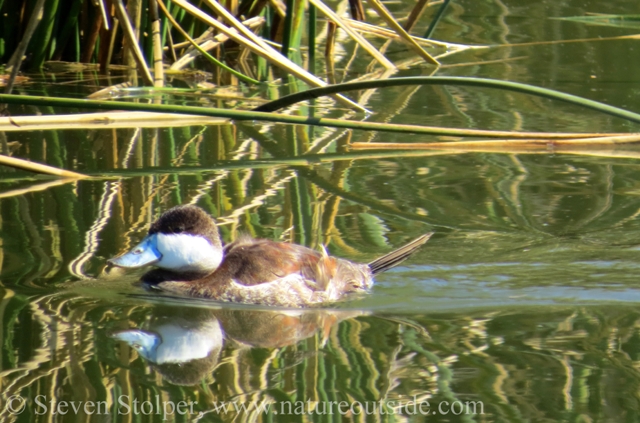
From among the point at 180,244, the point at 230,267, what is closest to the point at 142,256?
the point at 180,244

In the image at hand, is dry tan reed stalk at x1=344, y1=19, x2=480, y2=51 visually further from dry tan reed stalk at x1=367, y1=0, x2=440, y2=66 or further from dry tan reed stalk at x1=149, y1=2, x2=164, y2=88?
dry tan reed stalk at x1=149, y1=2, x2=164, y2=88

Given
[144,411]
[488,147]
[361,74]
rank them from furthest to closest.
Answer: [361,74] < [488,147] < [144,411]

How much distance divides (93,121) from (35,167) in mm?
530

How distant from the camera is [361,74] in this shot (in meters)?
9.22

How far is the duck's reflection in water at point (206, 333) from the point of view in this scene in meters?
3.88

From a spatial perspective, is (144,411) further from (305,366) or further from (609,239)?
(609,239)

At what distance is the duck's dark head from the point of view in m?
4.73

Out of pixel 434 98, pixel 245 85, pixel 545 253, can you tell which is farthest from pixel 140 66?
pixel 545 253

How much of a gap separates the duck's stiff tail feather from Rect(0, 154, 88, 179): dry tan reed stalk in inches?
73.6

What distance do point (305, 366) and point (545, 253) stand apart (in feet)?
6.43

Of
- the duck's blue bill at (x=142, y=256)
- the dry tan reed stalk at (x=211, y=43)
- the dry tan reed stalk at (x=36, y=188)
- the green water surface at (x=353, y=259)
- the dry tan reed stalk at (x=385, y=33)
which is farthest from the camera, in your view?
the dry tan reed stalk at (x=385, y=33)

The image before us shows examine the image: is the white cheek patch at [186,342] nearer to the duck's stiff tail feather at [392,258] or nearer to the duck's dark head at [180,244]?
the duck's dark head at [180,244]

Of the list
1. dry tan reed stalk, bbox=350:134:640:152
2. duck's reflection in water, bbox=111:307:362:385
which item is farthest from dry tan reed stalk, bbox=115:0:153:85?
duck's reflection in water, bbox=111:307:362:385

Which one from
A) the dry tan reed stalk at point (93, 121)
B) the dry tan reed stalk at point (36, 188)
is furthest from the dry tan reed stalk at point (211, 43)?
the dry tan reed stalk at point (36, 188)
